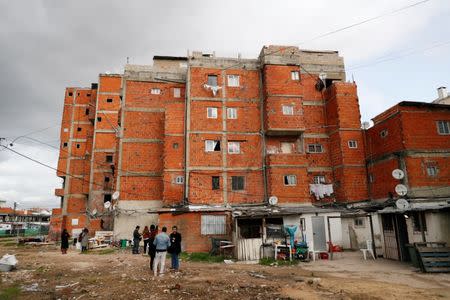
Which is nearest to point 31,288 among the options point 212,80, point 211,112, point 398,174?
point 211,112

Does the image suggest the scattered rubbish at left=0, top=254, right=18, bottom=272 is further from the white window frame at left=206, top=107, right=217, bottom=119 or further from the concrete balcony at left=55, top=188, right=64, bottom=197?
the concrete balcony at left=55, top=188, right=64, bottom=197

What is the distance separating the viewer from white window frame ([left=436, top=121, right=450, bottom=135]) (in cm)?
2556

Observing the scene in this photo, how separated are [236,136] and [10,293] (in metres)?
22.3

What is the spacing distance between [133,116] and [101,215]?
49.1ft

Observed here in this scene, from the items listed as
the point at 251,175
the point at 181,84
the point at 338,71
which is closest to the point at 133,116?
the point at 181,84

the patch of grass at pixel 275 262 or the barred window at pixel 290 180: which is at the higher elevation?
the barred window at pixel 290 180

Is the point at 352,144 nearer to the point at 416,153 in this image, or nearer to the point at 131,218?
the point at 416,153

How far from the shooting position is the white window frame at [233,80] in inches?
1236

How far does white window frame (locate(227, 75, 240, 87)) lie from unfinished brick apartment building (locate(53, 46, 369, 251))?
10cm

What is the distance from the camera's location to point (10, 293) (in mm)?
10109

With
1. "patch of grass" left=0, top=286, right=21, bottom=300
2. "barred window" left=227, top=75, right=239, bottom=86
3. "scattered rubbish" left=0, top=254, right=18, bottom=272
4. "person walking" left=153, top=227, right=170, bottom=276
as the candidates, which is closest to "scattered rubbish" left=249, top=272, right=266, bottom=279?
"person walking" left=153, top=227, right=170, bottom=276

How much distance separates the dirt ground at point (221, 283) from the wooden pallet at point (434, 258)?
633 mm

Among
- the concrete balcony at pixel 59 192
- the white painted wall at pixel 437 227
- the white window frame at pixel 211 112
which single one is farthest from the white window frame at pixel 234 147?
the concrete balcony at pixel 59 192

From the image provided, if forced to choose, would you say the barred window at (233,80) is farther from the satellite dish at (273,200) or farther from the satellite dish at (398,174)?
the satellite dish at (398,174)
